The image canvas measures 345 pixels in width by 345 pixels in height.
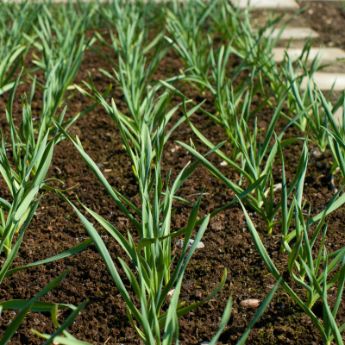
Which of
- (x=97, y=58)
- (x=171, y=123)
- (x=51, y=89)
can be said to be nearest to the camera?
(x=51, y=89)

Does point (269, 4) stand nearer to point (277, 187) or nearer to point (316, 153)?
point (316, 153)

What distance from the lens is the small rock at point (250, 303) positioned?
2.17 metres

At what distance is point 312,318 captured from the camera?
6.34 feet

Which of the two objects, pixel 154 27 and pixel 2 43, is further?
pixel 154 27

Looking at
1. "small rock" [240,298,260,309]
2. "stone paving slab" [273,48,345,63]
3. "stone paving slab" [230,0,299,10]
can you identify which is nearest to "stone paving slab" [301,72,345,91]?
"stone paving slab" [273,48,345,63]

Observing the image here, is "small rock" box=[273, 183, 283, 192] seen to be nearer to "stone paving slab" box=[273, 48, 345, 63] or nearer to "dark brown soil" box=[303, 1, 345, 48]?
"stone paving slab" box=[273, 48, 345, 63]

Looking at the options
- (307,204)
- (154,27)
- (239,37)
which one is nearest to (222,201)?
(307,204)

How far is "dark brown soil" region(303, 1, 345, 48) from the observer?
4578 mm

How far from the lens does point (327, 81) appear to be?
3.80 meters

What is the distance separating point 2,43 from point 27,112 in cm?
105

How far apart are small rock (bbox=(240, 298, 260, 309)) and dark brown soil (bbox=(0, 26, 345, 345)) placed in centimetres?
2

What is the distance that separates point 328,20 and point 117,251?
2.97 metres

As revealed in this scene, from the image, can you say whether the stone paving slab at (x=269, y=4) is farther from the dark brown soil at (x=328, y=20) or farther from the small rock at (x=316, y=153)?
the small rock at (x=316, y=153)

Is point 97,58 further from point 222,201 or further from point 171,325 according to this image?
point 171,325
